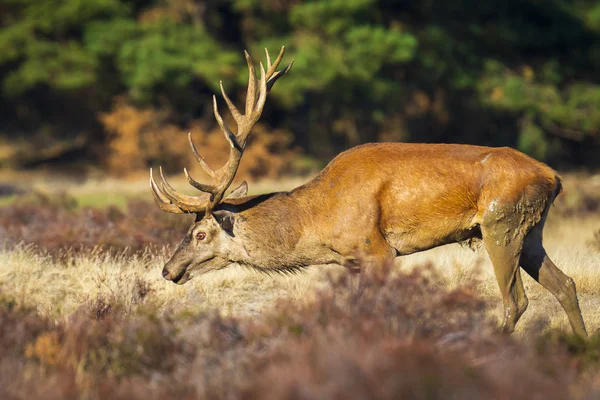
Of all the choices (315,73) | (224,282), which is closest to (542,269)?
(224,282)

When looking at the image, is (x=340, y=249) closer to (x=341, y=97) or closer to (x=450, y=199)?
(x=450, y=199)

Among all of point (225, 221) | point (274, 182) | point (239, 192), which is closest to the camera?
point (225, 221)

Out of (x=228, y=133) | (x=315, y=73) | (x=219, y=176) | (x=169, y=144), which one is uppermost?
(x=228, y=133)

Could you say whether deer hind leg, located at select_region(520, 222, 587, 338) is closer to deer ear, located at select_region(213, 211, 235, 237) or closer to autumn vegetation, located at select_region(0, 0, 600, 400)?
autumn vegetation, located at select_region(0, 0, 600, 400)

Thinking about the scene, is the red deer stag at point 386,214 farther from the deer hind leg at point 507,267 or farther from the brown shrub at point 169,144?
the brown shrub at point 169,144

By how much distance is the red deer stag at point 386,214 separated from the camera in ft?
24.5

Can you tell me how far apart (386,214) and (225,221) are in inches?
58.4

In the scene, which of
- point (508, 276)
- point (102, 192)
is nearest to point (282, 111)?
point (102, 192)

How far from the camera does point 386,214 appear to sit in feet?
25.2

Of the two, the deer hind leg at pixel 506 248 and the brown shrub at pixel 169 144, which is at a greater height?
the deer hind leg at pixel 506 248

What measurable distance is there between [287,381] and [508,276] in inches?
149

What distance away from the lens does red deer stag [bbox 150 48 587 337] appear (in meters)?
7.45

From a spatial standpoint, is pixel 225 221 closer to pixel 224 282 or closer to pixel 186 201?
pixel 186 201

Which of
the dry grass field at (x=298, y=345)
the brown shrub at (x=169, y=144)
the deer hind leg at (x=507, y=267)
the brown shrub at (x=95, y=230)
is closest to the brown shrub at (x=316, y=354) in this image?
the dry grass field at (x=298, y=345)
